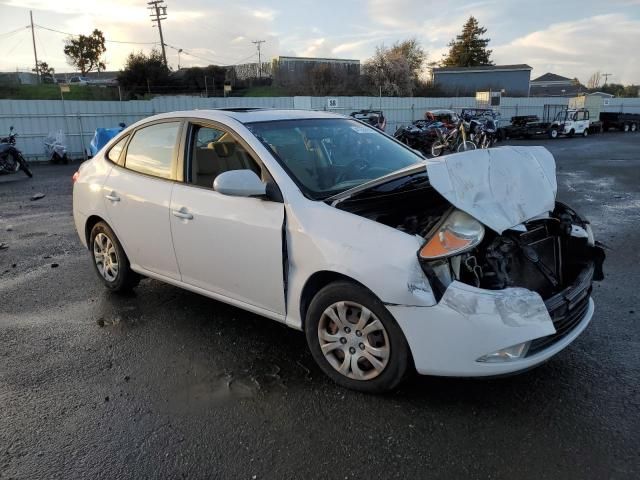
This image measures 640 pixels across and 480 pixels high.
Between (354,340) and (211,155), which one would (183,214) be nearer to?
(211,155)

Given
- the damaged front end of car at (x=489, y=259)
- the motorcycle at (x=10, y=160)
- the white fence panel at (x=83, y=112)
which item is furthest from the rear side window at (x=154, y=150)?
the white fence panel at (x=83, y=112)

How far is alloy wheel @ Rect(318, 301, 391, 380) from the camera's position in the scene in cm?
303

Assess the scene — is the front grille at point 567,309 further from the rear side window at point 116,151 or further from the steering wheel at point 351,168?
the rear side window at point 116,151

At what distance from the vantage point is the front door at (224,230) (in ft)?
11.3

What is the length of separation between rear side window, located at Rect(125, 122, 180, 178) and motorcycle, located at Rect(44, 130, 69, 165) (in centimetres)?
1740

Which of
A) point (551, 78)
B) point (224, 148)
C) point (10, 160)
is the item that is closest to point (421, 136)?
point (10, 160)

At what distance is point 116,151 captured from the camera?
491cm

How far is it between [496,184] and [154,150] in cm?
285

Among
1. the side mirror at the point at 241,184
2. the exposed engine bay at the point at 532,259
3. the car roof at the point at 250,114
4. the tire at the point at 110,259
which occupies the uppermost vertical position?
the car roof at the point at 250,114

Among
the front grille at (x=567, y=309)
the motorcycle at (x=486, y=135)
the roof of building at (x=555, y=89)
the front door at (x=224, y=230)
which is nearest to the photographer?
the front grille at (x=567, y=309)

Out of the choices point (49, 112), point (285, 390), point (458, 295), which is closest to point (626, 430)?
point (458, 295)

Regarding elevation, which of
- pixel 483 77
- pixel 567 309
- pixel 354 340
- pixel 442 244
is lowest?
pixel 354 340

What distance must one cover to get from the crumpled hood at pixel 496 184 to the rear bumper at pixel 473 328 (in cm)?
40

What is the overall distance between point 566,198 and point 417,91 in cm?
4624
